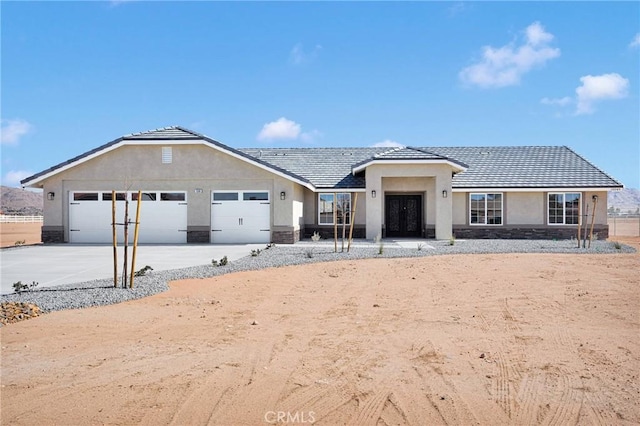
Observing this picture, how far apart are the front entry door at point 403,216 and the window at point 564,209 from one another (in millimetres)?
6543

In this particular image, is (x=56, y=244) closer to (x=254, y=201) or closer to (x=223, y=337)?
(x=254, y=201)

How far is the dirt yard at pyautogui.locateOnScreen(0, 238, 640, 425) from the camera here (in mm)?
4027

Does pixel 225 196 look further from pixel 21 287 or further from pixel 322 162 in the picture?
pixel 21 287

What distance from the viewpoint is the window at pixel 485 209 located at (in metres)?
23.1

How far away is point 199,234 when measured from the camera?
20.0 meters

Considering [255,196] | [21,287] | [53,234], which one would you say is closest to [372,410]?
[21,287]

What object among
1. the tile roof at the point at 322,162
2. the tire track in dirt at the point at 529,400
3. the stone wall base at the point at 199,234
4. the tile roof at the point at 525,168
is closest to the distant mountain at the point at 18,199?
the tile roof at the point at 322,162

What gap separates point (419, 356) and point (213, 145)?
52.7 feet

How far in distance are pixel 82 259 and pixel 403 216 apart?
51.3 feet

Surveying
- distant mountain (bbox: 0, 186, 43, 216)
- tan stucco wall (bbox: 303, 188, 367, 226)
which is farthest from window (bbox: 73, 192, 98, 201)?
distant mountain (bbox: 0, 186, 43, 216)

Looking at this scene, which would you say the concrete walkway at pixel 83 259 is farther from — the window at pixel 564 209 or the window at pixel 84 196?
the window at pixel 564 209

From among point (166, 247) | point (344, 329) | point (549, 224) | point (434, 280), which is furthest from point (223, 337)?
point (549, 224)

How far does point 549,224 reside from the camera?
22.8 meters

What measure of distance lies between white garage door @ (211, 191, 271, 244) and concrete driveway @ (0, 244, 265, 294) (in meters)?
0.93
